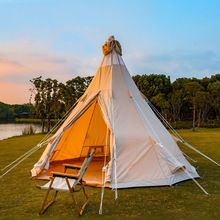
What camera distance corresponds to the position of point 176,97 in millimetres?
29219

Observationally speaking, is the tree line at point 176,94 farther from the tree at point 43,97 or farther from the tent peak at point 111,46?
the tent peak at point 111,46

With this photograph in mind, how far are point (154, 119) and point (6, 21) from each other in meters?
7.47

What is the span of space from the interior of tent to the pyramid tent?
14cm

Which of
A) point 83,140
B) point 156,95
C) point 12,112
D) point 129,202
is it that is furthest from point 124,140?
point 12,112

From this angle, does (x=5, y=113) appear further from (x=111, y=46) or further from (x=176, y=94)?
(x=111, y=46)

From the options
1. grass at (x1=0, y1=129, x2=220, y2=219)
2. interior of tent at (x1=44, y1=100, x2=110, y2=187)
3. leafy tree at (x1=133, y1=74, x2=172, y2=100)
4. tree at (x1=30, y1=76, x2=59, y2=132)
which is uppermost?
leafy tree at (x1=133, y1=74, x2=172, y2=100)

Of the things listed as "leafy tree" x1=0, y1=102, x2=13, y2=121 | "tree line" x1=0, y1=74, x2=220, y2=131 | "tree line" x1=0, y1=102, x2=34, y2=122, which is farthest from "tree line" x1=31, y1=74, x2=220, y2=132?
"leafy tree" x1=0, y1=102, x2=13, y2=121

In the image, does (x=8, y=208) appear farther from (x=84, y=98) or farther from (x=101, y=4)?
(x=101, y=4)

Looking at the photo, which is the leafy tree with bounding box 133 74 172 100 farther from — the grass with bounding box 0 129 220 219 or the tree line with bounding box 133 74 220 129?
the grass with bounding box 0 129 220 219

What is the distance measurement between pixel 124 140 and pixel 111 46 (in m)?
3.02

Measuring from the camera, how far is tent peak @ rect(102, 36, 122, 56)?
704 cm

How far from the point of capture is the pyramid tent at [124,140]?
5.31m

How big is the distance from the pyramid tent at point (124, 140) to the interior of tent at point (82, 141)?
141 millimetres

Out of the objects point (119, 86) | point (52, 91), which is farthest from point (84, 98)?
point (52, 91)
